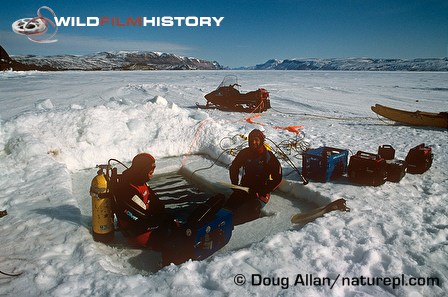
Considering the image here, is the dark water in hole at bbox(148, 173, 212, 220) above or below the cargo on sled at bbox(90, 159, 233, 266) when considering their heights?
below

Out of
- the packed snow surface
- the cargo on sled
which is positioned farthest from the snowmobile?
the cargo on sled

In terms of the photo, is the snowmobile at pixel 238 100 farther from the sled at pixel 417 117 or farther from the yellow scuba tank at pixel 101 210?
the yellow scuba tank at pixel 101 210

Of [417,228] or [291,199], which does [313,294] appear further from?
[291,199]

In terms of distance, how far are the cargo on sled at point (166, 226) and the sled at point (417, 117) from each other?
9435 mm

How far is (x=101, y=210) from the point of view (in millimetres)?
3588

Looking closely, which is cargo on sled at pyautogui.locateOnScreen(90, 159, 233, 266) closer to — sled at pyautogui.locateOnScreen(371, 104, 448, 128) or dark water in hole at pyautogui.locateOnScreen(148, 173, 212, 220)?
dark water in hole at pyautogui.locateOnScreen(148, 173, 212, 220)

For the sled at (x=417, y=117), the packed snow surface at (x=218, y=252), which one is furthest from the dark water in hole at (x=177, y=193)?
the sled at (x=417, y=117)

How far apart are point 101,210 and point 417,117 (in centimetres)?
1057

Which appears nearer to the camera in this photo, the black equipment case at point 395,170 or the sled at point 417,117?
the black equipment case at point 395,170

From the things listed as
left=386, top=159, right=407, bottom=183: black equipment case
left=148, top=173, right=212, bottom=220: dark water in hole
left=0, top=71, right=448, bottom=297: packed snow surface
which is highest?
left=386, top=159, right=407, bottom=183: black equipment case

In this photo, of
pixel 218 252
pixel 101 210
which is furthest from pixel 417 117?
pixel 101 210

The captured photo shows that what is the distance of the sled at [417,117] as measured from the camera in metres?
9.95

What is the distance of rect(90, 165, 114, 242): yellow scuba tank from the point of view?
3537mm

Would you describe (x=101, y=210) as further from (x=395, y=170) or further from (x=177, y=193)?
(x=395, y=170)
